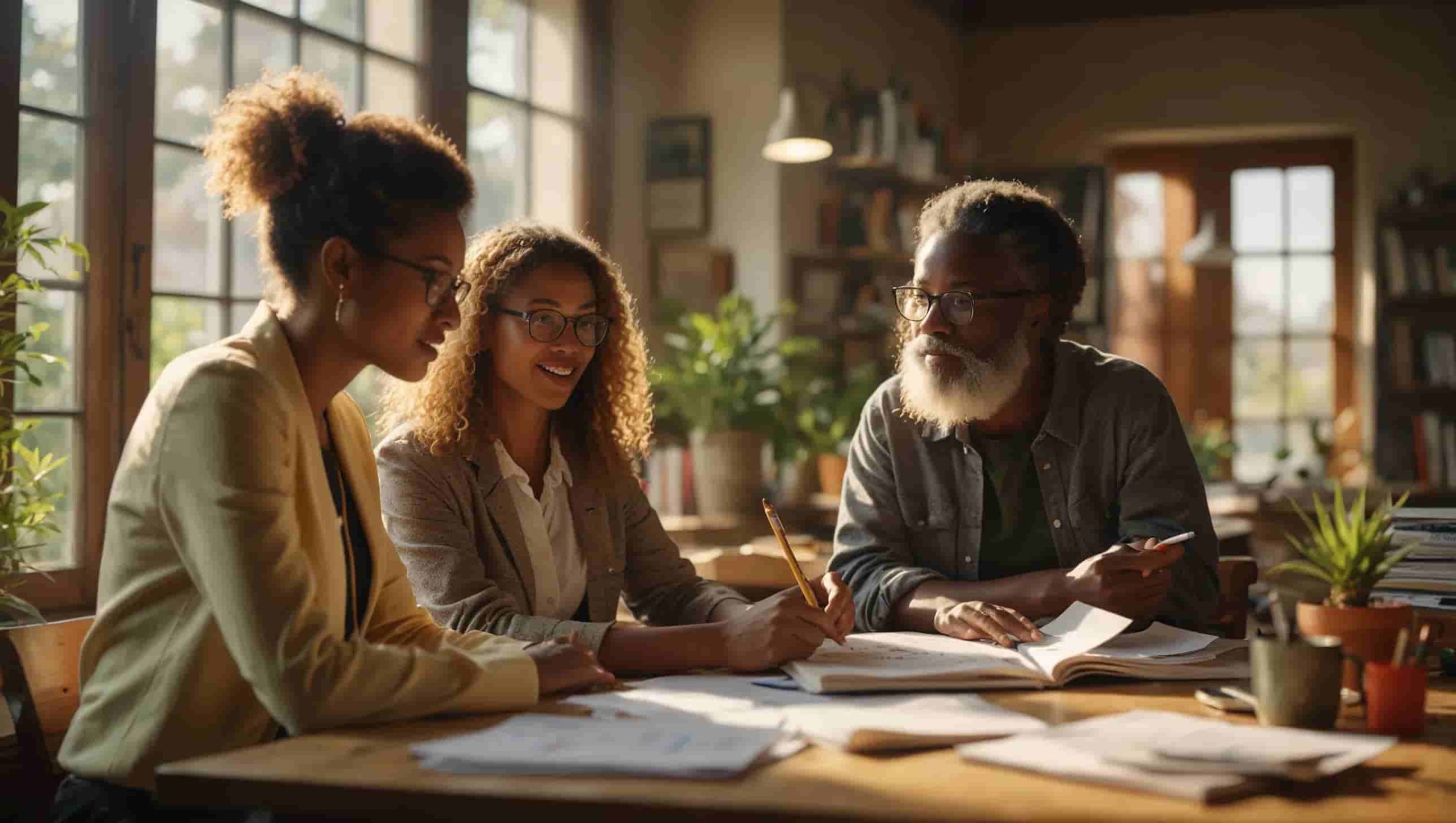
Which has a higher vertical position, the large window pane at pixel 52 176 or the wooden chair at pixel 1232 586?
the large window pane at pixel 52 176

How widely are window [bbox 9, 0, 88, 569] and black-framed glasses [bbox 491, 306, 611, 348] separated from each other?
1.66 metres

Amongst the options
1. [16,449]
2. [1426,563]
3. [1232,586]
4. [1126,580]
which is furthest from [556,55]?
[1426,563]

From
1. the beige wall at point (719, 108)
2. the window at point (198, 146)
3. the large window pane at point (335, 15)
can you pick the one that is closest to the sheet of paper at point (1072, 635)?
the window at point (198, 146)

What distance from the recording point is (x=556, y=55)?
18.6 ft

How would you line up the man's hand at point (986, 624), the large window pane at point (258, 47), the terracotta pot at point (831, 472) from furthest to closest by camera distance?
the terracotta pot at point (831, 472)
the large window pane at point (258, 47)
the man's hand at point (986, 624)

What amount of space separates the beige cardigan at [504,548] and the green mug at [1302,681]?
83cm

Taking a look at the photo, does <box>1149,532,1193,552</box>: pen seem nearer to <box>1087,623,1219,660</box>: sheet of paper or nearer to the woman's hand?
<box>1087,623,1219,660</box>: sheet of paper

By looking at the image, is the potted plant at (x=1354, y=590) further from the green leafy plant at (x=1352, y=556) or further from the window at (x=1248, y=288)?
the window at (x=1248, y=288)

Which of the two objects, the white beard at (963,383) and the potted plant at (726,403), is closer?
the white beard at (963,383)

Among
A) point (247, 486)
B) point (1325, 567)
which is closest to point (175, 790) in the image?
point (247, 486)

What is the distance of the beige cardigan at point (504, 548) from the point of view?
2.06 meters

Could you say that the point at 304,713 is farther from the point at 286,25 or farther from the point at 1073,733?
the point at 286,25

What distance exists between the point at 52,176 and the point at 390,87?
4.73ft

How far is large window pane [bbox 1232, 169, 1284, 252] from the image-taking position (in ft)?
26.9
